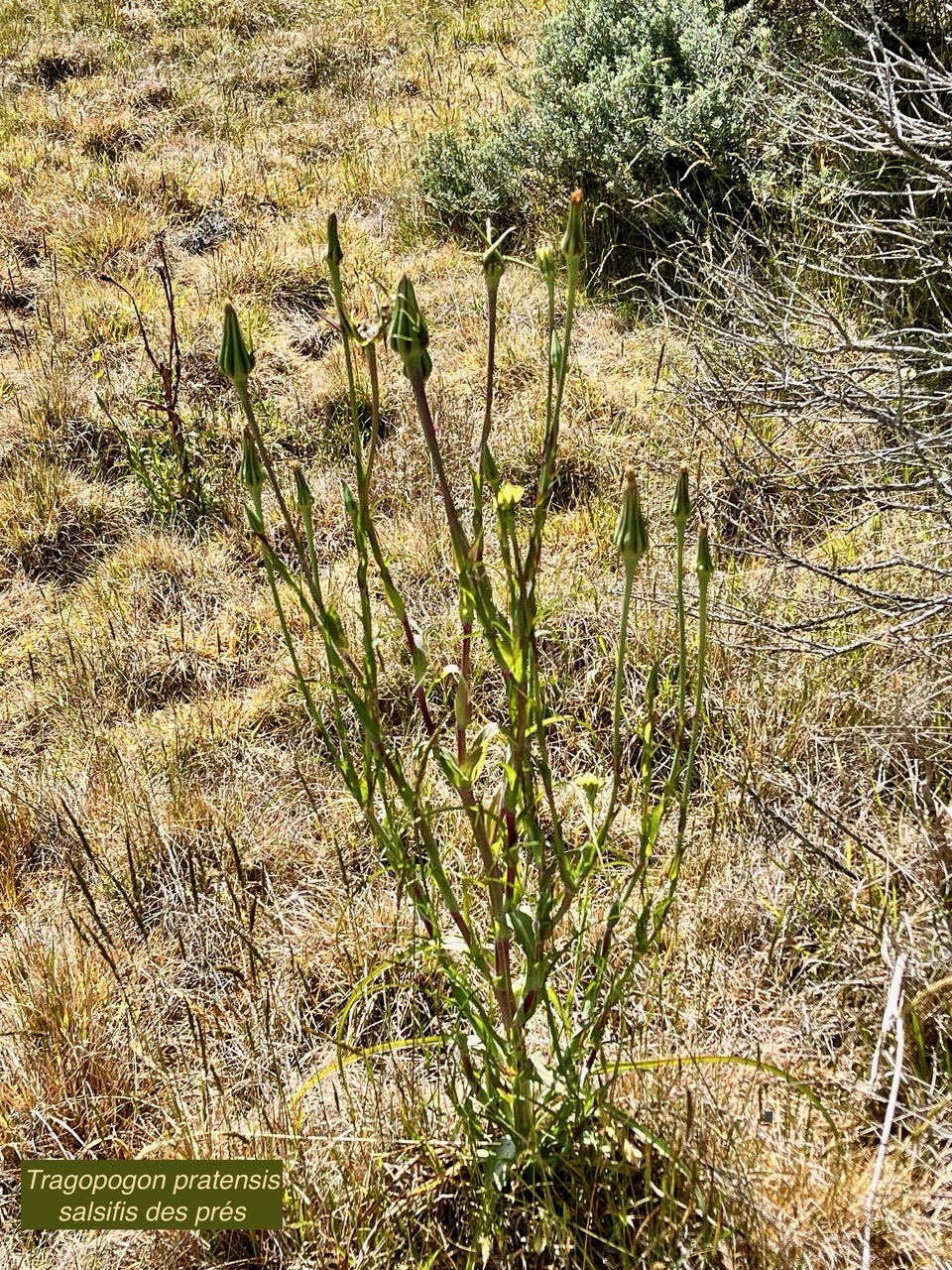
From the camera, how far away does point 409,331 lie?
0.97m

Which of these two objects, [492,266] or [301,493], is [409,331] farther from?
[301,493]

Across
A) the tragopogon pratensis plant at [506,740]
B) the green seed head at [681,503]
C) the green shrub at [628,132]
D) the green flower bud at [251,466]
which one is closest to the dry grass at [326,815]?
the tragopogon pratensis plant at [506,740]

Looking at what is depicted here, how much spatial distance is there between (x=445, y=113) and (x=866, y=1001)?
4767 millimetres

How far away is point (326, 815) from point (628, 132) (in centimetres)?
287

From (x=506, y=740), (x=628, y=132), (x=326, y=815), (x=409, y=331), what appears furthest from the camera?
(x=628, y=132)

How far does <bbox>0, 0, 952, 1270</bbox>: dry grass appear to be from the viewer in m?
1.41

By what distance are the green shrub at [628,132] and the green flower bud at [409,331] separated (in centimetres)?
274

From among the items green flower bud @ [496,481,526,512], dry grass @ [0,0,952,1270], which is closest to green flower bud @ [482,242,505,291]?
green flower bud @ [496,481,526,512]

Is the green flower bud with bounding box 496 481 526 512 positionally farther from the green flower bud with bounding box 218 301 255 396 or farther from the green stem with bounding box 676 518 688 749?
the green flower bud with bounding box 218 301 255 396

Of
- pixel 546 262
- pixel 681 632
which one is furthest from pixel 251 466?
pixel 681 632

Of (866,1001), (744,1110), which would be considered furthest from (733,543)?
(744,1110)

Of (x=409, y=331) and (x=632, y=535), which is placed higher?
(x=409, y=331)

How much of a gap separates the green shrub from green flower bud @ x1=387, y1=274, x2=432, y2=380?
274cm

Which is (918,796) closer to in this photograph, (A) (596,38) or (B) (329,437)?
(B) (329,437)
